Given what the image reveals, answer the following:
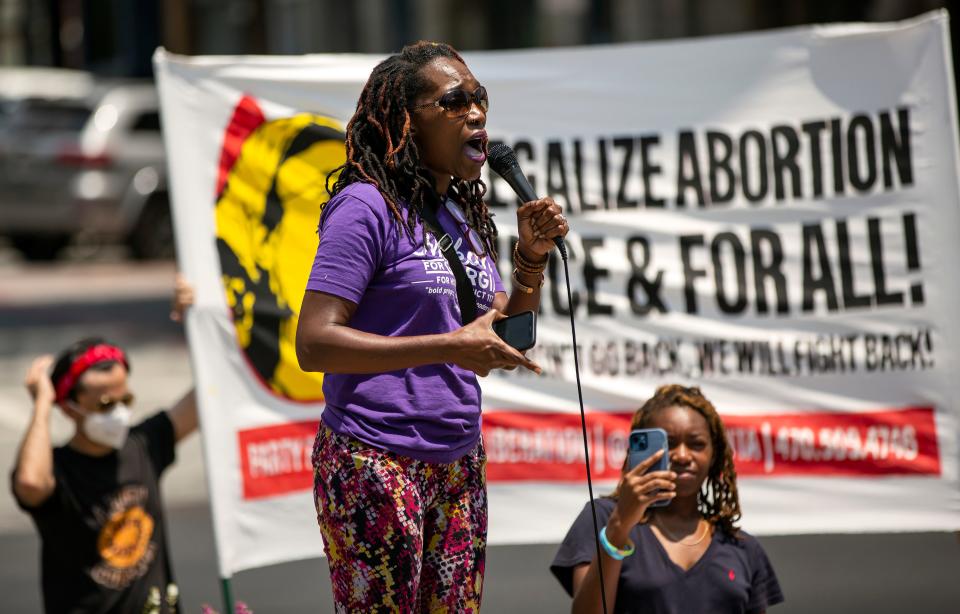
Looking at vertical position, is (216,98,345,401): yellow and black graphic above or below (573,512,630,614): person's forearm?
above

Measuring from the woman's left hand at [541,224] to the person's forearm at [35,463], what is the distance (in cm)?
208

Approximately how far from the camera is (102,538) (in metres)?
4.45

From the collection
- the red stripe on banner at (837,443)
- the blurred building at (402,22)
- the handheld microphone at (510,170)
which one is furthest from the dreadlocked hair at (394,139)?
the blurred building at (402,22)

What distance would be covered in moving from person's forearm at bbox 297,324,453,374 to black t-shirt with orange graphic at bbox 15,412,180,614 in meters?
1.79

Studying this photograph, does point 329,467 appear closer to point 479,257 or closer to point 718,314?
point 479,257

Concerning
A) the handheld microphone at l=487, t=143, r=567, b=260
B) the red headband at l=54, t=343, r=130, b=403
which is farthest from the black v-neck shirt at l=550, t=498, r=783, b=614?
the red headband at l=54, t=343, r=130, b=403

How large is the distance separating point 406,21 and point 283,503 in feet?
51.2

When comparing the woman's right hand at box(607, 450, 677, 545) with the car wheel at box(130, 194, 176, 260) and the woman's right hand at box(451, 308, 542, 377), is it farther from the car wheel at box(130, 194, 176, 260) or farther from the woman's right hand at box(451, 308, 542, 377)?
the car wheel at box(130, 194, 176, 260)

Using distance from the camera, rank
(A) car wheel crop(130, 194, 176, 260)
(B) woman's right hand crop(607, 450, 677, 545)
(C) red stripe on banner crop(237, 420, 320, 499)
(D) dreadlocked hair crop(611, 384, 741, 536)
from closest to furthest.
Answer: (B) woman's right hand crop(607, 450, 677, 545), (D) dreadlocked hair crop(611, 384, 741, 536), (C) red stripe on banner crop(237, 420, 320, 499), (A) car wheel crop(130, 194, 176, 260)

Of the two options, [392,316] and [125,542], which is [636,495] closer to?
[392,316]

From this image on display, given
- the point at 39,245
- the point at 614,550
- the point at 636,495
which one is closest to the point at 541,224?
the point at 636,495

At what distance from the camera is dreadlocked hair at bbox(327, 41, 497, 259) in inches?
114

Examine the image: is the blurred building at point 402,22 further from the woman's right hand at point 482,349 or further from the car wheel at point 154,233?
the woman's right hand at point 482,349

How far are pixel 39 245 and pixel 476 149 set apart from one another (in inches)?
707
